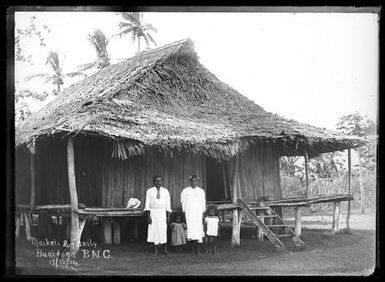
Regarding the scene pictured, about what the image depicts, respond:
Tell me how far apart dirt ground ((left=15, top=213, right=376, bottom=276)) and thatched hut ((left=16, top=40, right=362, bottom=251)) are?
1.37 m

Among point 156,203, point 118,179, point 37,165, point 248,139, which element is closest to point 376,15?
point 248,139

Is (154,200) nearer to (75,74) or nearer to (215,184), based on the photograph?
(215,184)

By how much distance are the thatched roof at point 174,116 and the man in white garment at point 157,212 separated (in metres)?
0.99

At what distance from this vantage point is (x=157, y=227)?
11.4 meters

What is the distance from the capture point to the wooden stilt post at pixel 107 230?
489 inches

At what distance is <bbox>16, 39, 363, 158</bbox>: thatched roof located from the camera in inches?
453

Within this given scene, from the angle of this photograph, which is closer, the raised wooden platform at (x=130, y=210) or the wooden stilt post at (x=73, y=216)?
the wooden stilt post at (x=73, y=216)

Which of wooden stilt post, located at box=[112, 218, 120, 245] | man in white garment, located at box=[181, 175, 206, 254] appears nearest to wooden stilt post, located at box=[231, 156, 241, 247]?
man in white garment, located at box=[181, 175, 206, 254]

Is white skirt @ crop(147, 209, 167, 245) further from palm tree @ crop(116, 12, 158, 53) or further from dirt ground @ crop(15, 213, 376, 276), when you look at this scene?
palm tree @ crop(116, 12, 158, 53)

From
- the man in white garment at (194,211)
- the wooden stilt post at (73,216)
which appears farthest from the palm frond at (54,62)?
the man in white garment at (194,211)

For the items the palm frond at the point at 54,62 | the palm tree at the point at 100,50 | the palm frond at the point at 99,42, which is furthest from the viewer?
the palm tree at the point at 100,50

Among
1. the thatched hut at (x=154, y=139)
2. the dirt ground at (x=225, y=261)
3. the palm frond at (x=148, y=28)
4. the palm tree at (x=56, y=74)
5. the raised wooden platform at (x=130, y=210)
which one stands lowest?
the dirt ground at (x=225, y=261)

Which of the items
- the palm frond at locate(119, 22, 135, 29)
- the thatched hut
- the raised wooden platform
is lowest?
the raised wooden platform

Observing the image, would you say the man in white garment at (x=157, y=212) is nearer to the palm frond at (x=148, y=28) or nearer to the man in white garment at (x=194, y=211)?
the man in white garment at (x=194, y=211)
